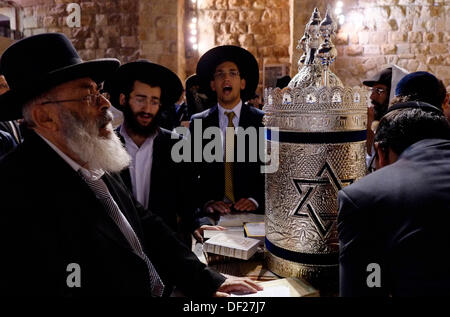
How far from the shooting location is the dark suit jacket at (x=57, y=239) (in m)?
1.19

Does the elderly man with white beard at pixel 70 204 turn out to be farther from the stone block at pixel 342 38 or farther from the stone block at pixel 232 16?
the stone block at pixel 232 16

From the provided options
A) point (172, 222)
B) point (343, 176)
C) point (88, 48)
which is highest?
point (88, 48)

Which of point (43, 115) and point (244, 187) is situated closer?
point (43, 115)

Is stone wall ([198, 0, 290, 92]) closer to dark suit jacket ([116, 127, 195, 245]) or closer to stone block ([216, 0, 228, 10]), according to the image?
stone block ([216, 0, 228, 10])

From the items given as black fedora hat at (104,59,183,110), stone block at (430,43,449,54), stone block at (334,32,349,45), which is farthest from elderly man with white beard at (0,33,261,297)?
stone block at (430,43,449,54)

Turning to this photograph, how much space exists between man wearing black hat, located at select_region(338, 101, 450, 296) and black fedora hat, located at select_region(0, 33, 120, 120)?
1.31 metres

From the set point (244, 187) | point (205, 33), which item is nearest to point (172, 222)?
point (244, 187)

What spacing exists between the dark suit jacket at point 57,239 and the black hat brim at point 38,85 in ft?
0.65

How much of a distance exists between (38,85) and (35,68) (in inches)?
3.4

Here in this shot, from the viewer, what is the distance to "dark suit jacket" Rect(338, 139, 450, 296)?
3.76 feet

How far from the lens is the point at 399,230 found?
3.84ft

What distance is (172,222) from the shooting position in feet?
9.28

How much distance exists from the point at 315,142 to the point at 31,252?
118cm

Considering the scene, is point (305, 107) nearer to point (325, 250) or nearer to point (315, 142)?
point (315, 142)
